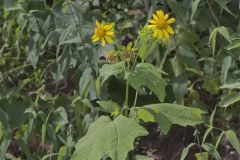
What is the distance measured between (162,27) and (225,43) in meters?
0.57

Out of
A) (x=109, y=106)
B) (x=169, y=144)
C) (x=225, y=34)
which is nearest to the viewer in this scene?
(x=109, y=106)

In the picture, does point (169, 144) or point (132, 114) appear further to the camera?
point (169, 144)

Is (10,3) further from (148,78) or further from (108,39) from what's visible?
(148,78)

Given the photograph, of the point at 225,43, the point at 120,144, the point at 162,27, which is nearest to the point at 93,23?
the point at 225,43

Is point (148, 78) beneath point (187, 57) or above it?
above

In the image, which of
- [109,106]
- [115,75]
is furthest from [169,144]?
[109,106]

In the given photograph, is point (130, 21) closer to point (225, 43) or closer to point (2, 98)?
point (225, 43)

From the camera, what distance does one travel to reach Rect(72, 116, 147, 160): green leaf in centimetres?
155

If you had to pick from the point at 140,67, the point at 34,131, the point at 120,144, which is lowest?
the point at 34,131

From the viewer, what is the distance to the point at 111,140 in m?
1.56

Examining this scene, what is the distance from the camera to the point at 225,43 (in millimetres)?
2229

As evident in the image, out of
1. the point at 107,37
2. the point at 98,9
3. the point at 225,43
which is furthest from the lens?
the point at 98,9

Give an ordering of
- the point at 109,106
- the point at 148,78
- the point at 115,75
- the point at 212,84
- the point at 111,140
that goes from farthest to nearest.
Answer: the point at 212,84, the point at 115,75, the point at 109,106, the point at 148,78, the point at 111,140

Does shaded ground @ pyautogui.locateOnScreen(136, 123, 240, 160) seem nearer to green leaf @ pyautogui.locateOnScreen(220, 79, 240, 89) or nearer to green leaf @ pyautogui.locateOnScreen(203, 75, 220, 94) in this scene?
green leaf @ pyautogui.locateOnScreen(203, 75, 220, 94)
